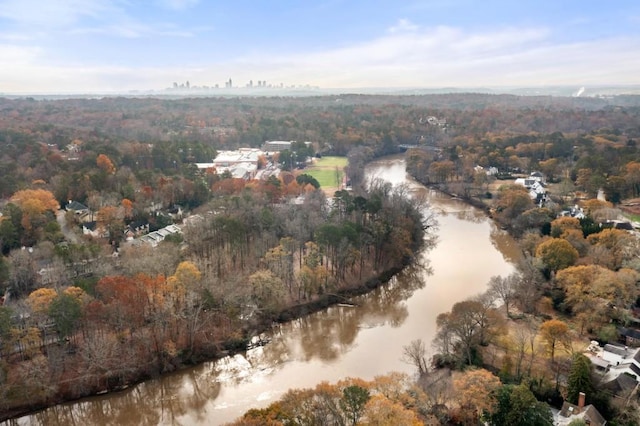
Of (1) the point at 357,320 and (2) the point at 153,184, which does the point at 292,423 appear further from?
(2) the point at 153,184

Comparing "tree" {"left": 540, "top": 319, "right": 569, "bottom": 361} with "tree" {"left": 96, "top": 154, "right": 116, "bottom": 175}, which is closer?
"tree" {"left": 540, "top": 319, "right": 569, "bottom": 361}

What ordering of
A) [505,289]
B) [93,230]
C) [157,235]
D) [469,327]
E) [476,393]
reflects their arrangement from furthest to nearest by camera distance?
[93,230] → [157,235] → [505,289] → [469,327] → [476,393]

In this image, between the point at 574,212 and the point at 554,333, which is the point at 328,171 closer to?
the point at 574,212

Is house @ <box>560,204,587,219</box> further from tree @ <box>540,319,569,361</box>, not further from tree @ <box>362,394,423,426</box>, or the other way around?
tree @ <box>362,394,423,426</box>

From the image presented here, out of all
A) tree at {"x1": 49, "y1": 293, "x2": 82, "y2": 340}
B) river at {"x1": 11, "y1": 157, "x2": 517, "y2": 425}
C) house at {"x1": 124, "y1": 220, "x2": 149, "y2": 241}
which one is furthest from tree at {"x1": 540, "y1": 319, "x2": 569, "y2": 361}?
house at {"x1": 124, "y1": 220, "x2": 149, "y2": 241}

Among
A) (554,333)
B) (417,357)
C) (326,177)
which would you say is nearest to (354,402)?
(417,357)

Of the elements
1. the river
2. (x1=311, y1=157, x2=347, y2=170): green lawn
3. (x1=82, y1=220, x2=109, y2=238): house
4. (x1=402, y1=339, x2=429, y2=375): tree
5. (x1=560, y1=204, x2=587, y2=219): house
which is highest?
(x1=82, y1=220, x2=109, y2=238): house

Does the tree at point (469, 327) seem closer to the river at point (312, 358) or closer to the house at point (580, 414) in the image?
the river at point (312, 358)
